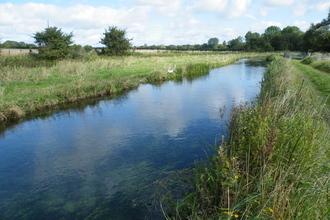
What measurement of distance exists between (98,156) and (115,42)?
29.2m

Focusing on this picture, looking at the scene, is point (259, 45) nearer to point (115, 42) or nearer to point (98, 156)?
point (115, 42)

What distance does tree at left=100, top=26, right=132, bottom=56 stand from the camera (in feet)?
108

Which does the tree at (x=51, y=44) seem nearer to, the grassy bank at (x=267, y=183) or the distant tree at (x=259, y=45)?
the grassy bank at (x=267, y=183)

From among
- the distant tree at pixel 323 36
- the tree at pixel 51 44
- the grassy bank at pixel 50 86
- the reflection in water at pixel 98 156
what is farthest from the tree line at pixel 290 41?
the tree at pixel 51 44

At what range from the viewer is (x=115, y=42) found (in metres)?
32.5

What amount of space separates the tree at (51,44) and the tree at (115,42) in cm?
1043

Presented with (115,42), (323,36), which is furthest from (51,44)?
(323,36)

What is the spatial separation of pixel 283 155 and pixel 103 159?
4.30m

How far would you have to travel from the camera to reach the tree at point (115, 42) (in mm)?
32844

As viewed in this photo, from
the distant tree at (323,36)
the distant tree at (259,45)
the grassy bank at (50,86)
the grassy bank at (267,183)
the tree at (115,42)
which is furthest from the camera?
the distant tree at (259,45)

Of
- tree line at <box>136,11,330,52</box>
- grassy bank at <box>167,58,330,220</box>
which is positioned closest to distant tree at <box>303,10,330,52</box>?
tree line at <box>136,11,330,52</box>

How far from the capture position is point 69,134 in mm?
7664

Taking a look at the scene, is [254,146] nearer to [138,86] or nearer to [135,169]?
[135,169]

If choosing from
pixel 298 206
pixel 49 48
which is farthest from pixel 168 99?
pixel 49 48
